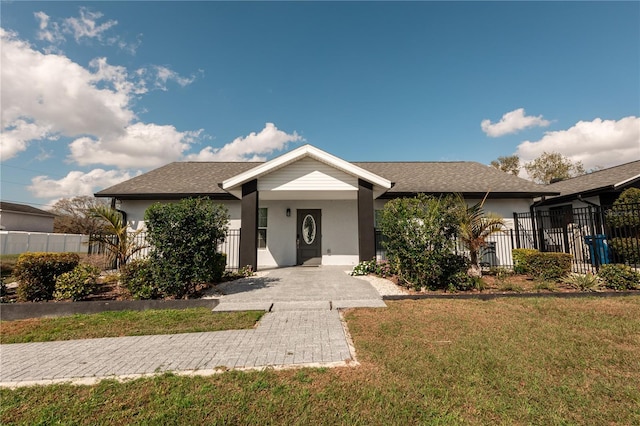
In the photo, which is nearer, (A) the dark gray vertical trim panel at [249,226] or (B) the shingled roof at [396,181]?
(A) the dark gray vertical trim panel at [249,226]

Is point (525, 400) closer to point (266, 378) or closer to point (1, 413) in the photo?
point (266, 378)

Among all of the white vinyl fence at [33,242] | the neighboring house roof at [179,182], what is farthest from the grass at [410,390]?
the white vinyl fence at [33,242]

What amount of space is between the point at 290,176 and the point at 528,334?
7.97 metres

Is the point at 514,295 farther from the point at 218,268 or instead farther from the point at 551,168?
the point at 551,168

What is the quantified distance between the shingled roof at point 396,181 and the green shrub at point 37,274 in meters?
5.22

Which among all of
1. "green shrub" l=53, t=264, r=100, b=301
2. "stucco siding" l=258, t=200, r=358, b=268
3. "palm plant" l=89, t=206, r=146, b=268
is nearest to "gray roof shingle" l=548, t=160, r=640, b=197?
"stucco siding" l=258, t=200, r=358, b=268

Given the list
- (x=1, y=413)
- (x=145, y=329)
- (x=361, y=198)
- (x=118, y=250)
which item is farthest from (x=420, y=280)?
(x=118, y=250)

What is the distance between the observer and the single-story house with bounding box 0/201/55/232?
25844 millimetres

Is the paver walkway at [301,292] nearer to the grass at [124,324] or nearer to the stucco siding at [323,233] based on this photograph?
the grass at [124,324]

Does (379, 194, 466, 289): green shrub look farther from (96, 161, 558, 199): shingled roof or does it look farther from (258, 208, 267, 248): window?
A: (258, 208, 267, 248): window

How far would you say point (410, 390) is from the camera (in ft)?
8.91

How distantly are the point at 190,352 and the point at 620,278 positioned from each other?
984 centimetres

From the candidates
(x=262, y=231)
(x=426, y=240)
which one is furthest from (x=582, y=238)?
(x=262, y=231)

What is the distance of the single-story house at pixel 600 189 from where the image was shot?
11.0m
